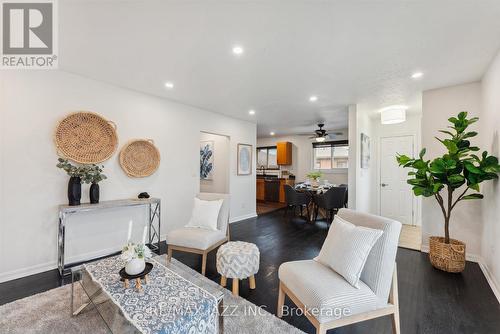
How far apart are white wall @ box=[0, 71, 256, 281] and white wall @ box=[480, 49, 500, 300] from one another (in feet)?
14.2

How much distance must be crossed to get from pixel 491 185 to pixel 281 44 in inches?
117

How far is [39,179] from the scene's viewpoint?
2.66 m

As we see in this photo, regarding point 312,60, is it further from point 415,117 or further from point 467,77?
point 415,117

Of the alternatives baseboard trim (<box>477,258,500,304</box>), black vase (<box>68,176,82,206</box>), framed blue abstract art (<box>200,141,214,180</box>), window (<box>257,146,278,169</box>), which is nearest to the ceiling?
black vase (<box>68,176,82,206</box>)

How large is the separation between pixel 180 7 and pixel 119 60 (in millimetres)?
1281

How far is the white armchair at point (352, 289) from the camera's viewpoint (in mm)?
1399

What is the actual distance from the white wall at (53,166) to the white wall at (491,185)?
14.2 feet

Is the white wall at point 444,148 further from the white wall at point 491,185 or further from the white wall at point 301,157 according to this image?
the white wall at point 301,157

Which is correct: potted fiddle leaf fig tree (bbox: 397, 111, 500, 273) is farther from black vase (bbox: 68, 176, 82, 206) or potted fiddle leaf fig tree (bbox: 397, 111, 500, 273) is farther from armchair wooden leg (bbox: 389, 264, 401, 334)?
black vase (bbox: 68, 176, 82, 206)

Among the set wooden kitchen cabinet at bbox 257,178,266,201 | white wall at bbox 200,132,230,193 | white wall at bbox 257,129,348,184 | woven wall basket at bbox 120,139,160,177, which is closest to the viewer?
woven wall basket at bbox 120,139,160,177

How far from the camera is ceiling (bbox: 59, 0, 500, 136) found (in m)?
1.73

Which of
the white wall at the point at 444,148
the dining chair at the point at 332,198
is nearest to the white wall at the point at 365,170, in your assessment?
the dining chair at the point at 332,198

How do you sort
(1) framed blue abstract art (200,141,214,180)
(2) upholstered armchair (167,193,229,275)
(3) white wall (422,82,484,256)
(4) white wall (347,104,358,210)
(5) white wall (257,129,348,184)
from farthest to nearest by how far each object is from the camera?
(5) white wall (257,129,348,184), (1) framed blue abstract art (200,141,214,180), (4) white wall (347,104,358,210), (3) white wall (422,82,484,256), (2) upholstered armchair (167,193,229,275)

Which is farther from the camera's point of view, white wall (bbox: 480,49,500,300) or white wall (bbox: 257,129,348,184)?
white wall (bbox: 257,129,348,184)
